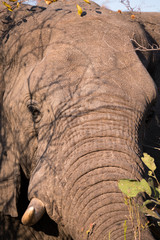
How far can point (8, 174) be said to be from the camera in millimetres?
3232

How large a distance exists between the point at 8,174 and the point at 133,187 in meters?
1.88

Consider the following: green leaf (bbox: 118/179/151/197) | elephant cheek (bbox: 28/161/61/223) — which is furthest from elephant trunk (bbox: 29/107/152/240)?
green leaf (bbox: 118/179/151/197)

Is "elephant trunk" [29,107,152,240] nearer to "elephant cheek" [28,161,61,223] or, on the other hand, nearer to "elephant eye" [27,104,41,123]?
"elephant cheek" [28,161,61,223]

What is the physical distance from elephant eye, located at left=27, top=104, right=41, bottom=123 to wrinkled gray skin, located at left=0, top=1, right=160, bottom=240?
0.01 m

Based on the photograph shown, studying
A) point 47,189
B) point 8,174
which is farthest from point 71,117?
point 8,174

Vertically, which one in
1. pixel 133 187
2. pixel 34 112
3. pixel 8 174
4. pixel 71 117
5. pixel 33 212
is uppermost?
pixel 133 187

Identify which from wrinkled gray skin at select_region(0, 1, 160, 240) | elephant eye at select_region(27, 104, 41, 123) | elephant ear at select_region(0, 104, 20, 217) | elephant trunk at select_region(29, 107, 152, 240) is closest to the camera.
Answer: elephant trunk at select_region(29, 107, 152, 240)

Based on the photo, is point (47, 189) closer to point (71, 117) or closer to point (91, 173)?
point (91, 173)

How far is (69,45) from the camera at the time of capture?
303 cm

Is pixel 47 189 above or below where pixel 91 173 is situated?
below

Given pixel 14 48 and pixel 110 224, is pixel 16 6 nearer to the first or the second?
pixel 14 48

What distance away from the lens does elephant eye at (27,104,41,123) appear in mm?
2948

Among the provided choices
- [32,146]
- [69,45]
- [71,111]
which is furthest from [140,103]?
[32,146]

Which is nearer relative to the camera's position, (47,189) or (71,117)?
(47,189)
